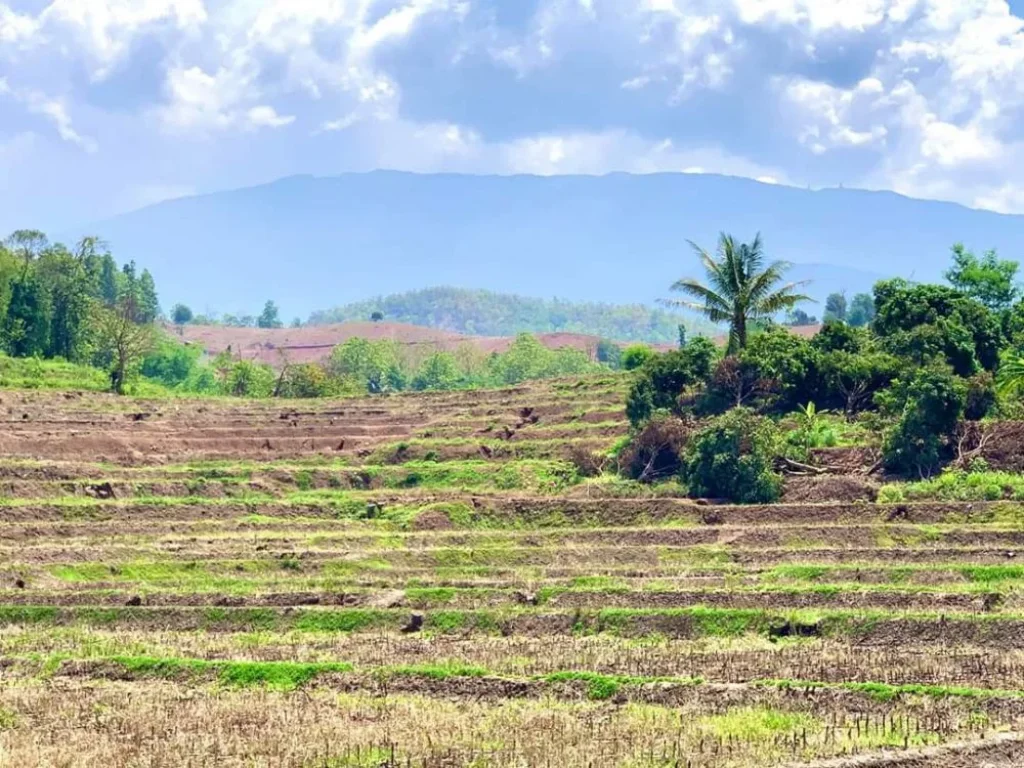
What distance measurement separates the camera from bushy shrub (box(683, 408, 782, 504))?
4978cm

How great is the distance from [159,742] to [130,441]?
42.7m

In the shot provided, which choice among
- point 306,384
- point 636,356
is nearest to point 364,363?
point 306,384

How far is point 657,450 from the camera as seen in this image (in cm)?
5538

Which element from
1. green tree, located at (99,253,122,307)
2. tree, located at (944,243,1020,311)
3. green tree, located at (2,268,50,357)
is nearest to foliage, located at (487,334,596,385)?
green tree, located at (99,253,122,307)

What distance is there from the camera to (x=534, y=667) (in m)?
27.7

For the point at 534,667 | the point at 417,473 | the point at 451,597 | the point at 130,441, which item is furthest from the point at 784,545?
the point at 130,441

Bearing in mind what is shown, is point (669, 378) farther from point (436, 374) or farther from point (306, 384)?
point (436, 374)

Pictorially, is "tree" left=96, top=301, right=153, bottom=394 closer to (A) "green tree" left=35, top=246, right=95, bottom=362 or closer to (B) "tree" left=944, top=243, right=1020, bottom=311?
(A) "green tree" left=35, top=246, right=95, bottom=362

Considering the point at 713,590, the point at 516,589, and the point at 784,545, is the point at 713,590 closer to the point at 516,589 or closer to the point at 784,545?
the point at 516,589

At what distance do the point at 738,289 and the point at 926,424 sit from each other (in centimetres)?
1503

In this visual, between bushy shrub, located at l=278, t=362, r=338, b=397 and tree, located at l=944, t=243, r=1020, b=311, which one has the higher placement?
tree, located at l=944, t=243, r=1020, b=311

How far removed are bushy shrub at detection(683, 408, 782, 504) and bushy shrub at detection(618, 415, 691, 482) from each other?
2727mm

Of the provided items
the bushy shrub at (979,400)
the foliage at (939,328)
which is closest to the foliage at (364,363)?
the foliage at (939,328)

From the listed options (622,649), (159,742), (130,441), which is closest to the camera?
(159,742)
